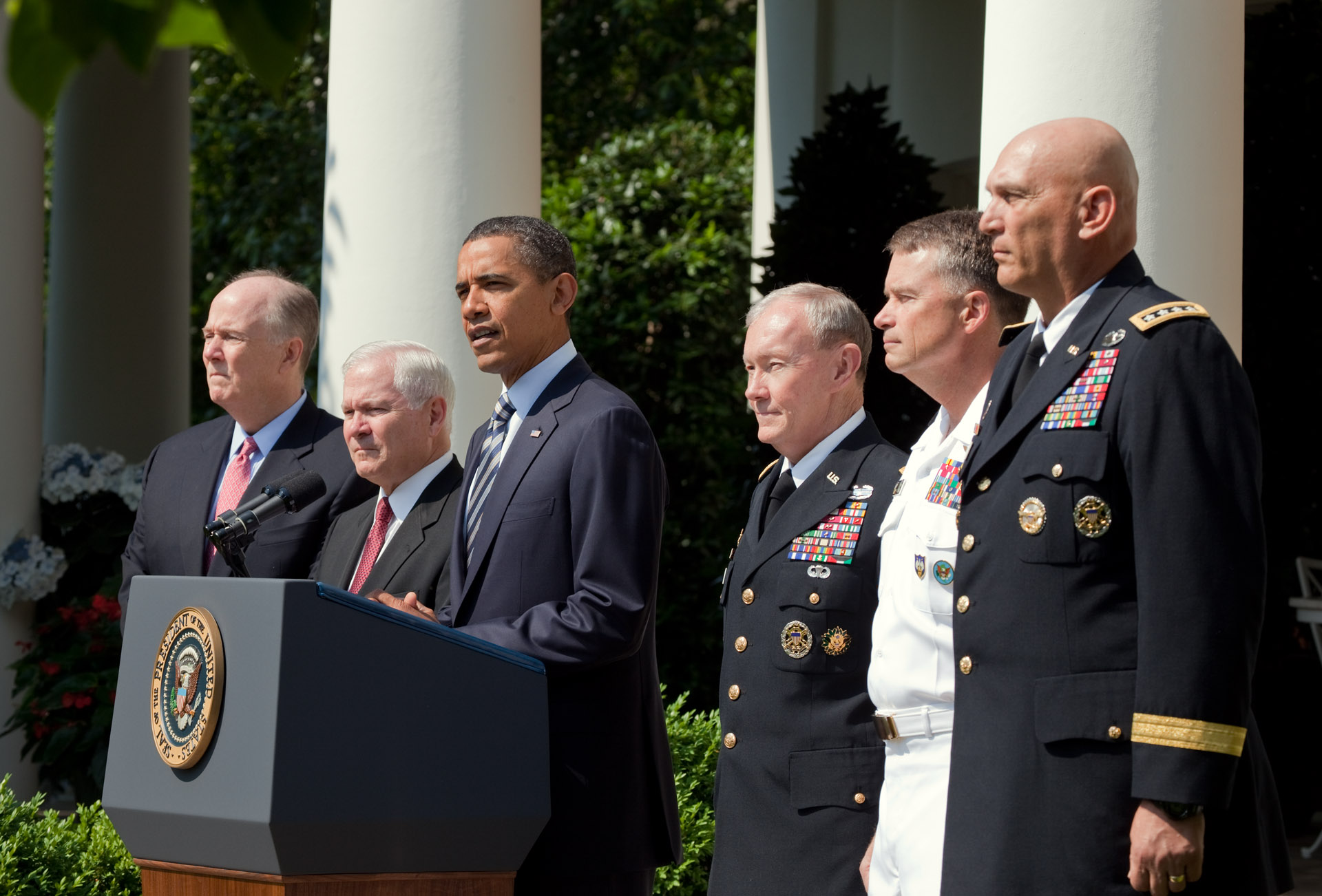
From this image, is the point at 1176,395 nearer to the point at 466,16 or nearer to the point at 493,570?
the point at 493,570

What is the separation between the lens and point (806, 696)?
12.0ft

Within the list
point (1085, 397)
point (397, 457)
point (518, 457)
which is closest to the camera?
point (1085, 397)

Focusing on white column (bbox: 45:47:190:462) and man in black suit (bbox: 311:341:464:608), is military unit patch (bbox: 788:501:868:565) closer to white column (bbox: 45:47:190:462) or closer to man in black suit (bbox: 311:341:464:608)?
man in black suit (bbox: 311:341:464:608)

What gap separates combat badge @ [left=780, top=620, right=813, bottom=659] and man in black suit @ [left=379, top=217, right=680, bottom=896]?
330 mm

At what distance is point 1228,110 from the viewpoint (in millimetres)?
5004

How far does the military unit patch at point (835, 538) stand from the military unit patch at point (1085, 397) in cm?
100

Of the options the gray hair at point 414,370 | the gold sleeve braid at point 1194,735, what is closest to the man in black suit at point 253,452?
the gray hair at point 414,370

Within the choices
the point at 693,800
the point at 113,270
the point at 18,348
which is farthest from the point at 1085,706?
the point at 113,270

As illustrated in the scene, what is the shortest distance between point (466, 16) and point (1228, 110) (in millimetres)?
2967

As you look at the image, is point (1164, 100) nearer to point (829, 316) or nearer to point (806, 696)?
point (829, 316)

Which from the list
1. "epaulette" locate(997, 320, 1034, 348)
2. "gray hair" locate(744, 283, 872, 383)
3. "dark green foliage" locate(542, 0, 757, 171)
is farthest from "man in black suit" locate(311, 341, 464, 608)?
"dark green foliage" locate(542, 0, 757, 171)

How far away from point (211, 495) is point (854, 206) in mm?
4935

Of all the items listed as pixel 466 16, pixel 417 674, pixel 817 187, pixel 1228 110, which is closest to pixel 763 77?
pixel 817 187

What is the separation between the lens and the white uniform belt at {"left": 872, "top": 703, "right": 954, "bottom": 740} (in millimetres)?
3146
